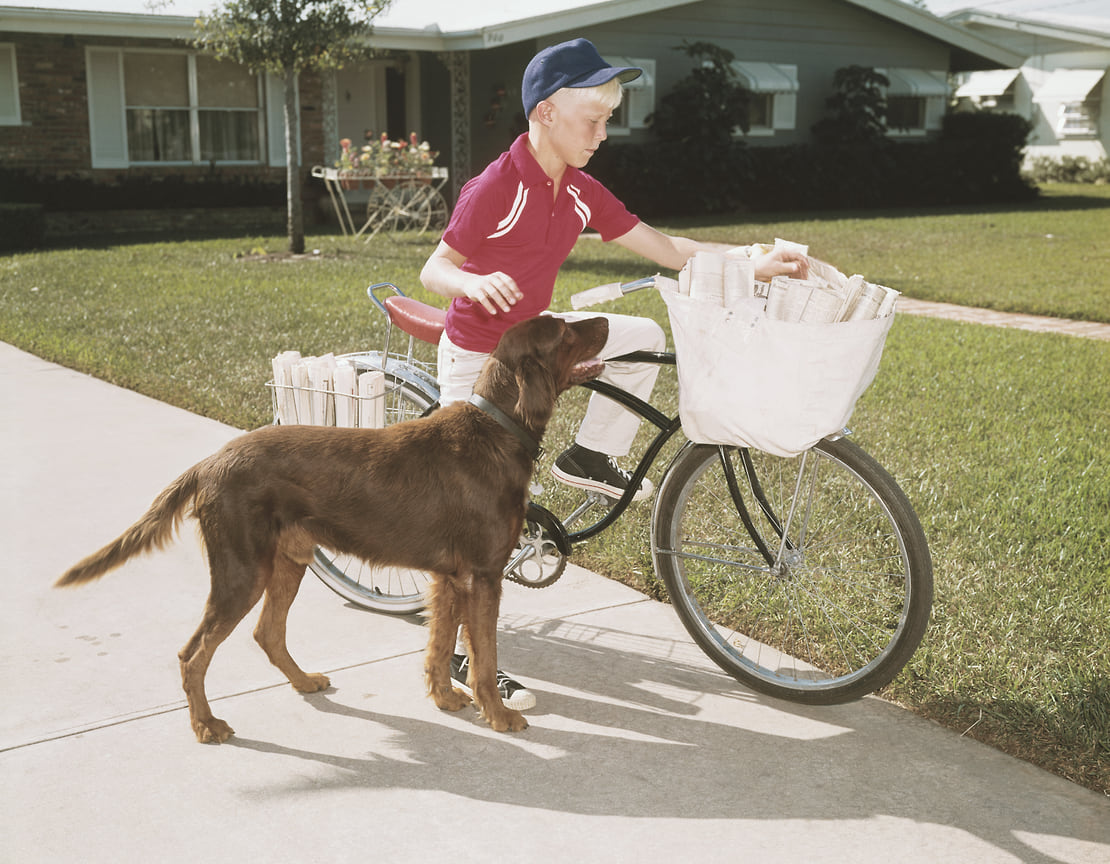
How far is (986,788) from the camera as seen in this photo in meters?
2.84

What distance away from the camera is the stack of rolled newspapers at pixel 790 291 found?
9.32 ft

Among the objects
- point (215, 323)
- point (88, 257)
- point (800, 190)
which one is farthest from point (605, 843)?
point (800, 190)

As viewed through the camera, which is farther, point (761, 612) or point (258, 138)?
point (258, 138)

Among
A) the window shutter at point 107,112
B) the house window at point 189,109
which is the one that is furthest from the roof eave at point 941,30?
the window shutter at point 107,112

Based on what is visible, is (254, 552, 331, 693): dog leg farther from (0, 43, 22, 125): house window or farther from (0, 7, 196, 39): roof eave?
(0, 43, 22, 125): house window

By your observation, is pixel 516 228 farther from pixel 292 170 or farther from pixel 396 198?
pixel 396 198

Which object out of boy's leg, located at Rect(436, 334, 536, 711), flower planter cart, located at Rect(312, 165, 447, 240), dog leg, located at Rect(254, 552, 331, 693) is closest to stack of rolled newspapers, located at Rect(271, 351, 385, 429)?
boy's leg, located at Rect(436, 334, 536, 711)

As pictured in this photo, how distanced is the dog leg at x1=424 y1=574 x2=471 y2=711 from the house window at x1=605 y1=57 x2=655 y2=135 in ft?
60.1

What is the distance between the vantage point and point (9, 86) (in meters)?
17.2

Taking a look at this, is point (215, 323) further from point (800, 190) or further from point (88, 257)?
point (800, 190)

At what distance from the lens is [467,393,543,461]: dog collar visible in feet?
9.83

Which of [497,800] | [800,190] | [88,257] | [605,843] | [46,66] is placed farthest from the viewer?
[800,190]

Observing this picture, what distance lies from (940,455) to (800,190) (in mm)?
17555

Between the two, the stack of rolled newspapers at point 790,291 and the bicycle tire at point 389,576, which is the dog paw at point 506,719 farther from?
the stack of rolled newspapers at point 790,291
